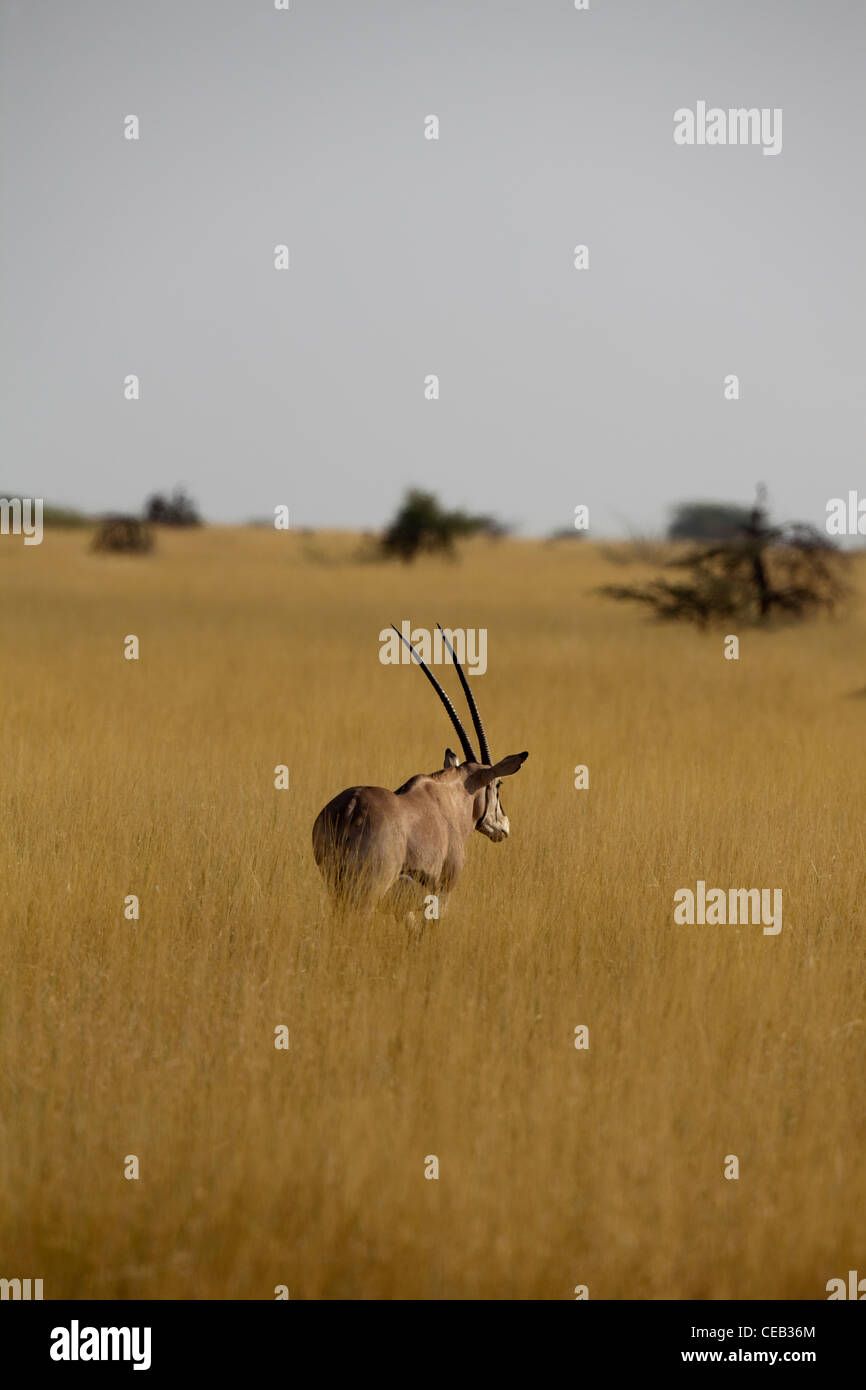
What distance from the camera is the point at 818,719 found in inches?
601

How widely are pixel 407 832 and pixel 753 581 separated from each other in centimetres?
2355

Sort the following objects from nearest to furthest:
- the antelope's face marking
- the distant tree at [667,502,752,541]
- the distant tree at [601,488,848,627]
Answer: the antelope's face marking, the distant tree at [601,488,848,627], the distant tree at [667,502,752,541]

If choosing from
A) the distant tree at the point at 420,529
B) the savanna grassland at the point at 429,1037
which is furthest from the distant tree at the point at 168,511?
the savanna grassland at the point at 429,1037

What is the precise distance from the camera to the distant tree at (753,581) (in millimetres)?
27172

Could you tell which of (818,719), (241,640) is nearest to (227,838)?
(818,719)

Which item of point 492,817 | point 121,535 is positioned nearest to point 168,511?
point 121,535

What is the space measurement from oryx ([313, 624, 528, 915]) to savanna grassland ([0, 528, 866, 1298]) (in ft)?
1.23

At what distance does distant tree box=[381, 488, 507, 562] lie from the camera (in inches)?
2304

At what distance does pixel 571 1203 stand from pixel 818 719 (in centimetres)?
1172

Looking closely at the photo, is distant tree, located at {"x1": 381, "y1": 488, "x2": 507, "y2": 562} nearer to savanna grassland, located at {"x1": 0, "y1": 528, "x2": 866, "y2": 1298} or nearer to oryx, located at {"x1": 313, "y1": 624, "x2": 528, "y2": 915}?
savanna grassland, located at {"x1": 0, "y1": 528, "x2": 866, "y2": 1298}

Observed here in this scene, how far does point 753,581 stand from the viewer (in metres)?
28.1

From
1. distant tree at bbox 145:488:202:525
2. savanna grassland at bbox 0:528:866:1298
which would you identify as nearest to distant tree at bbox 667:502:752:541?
distant tree at bbox 145:488:202:525

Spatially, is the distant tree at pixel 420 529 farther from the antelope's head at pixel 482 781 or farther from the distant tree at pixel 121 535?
the antelope's head at pixel 482 781

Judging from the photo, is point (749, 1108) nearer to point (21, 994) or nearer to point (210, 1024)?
point (210, 1024)
